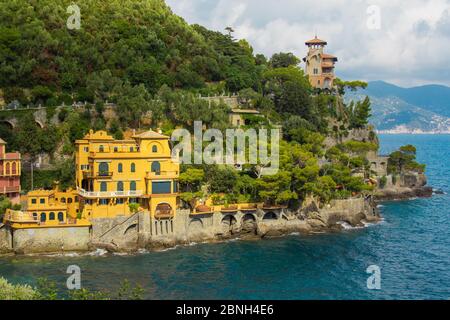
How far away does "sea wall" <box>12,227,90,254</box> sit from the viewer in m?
52.1

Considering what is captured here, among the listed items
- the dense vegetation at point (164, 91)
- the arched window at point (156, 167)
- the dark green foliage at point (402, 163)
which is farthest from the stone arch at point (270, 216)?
the dark green foliage at point (402, 163)

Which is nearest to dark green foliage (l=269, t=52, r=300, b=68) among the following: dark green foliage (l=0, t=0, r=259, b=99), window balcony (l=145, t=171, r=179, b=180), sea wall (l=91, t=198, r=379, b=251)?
dark green foliage (l=0, t=0, r=259, b=99)

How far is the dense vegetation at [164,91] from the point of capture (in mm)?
63438

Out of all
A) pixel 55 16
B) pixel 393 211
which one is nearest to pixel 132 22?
pixel 55 16

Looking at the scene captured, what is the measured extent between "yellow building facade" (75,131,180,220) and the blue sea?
5044 mm

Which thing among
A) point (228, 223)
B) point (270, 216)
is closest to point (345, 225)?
point (270, 216)

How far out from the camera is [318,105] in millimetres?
96688

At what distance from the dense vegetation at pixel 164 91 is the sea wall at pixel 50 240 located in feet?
34.0

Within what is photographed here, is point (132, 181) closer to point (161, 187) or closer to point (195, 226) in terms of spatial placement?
point (161, 187)

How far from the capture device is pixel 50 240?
52.6 m

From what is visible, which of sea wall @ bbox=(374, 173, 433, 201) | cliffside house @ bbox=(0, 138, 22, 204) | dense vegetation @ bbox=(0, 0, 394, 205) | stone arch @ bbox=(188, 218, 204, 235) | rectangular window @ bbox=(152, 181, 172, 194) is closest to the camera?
rectangular window @ bbox=(152, 181, 172, 194)

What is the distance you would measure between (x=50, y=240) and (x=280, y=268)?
2043cm

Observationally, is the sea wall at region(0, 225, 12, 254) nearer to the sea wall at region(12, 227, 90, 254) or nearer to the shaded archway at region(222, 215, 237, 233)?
the sea wall at region(12, 227, 90, 254)

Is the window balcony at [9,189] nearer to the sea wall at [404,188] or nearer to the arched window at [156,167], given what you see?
the arched window at [156,167]
